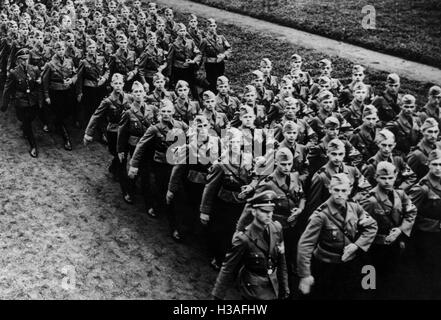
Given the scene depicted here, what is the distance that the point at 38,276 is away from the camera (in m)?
6.93

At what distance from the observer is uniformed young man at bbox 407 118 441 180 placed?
6.83 metres

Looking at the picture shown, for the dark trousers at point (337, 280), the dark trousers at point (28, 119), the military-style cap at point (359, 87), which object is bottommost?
the dark trousers at point (28, 119)

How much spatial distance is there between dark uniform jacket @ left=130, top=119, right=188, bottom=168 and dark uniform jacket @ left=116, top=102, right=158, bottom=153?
449 mm

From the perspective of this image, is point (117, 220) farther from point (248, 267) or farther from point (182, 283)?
point (248, 267)

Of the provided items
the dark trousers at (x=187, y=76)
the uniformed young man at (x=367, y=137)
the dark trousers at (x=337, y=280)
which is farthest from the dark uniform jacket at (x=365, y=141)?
the dark trousers at (x=187, y=76)

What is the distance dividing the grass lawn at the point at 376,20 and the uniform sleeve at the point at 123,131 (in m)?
8.29

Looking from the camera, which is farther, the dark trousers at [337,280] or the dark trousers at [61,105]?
the dark trousers at [61,105]

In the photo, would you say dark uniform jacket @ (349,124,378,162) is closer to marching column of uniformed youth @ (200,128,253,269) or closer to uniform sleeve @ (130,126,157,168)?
marching column of uniformed youth @ (200,128,253,269)

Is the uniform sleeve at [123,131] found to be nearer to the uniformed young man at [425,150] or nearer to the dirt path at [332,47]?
the uniformed young man at [425,150]

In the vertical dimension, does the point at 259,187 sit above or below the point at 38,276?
above

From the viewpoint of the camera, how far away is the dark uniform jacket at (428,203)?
5.93 metres
